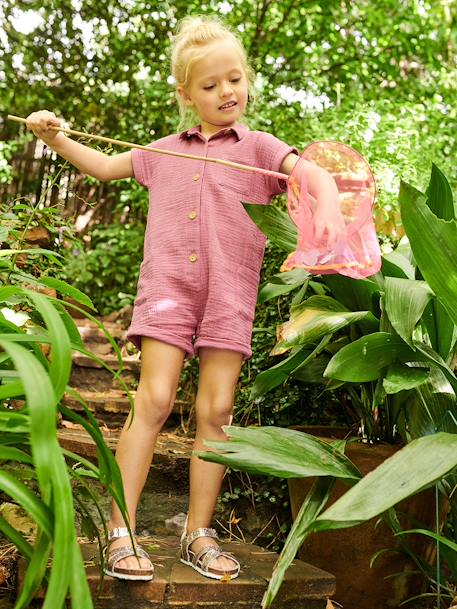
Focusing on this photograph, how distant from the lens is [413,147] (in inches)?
152

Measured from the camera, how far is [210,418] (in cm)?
200

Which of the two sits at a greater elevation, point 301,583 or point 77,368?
point 77,368

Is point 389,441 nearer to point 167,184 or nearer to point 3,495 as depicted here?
point 167,184

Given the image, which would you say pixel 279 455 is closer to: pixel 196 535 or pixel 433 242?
pixel 196 535

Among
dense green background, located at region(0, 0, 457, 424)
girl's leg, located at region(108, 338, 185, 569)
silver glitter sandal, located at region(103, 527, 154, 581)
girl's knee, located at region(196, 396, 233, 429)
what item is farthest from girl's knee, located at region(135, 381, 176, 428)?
dense green background, located at region(0, 0, 457, 424)

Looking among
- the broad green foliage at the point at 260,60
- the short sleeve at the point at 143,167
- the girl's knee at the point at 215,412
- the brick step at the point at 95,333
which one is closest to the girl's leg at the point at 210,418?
the girl's knee at the point at 215,412

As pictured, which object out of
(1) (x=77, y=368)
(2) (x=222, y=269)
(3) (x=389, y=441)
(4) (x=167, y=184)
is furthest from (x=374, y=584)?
(1) (x=77, y=368)

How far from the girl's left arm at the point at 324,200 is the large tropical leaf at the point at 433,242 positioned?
0.53 ft

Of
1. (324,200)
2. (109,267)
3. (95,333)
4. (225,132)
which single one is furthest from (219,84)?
(109,267)

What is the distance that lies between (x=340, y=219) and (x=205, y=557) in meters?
0.91

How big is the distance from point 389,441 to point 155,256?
875 millimetres

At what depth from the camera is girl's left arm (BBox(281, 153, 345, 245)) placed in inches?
68.9

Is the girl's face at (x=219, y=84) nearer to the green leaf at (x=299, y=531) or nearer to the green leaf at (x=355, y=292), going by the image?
the green leaf at (x=355, y=292)

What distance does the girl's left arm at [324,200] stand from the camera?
5.74 feet
